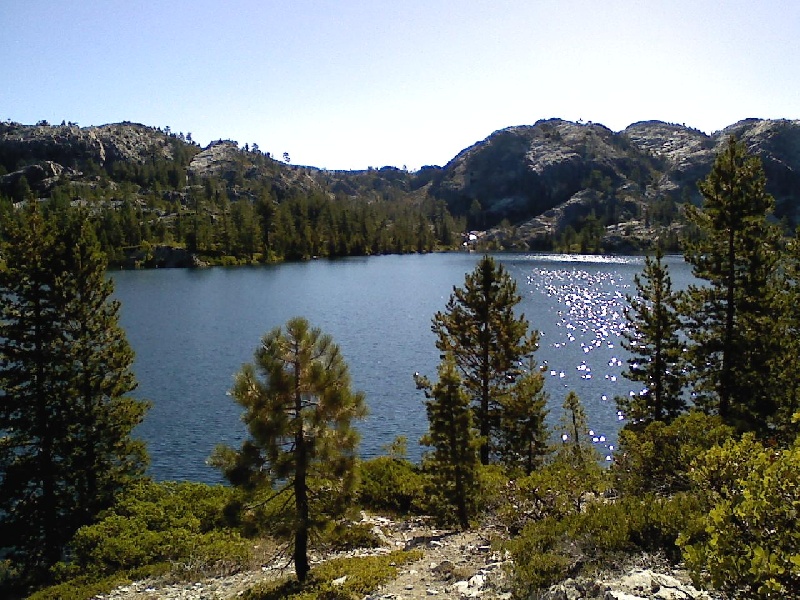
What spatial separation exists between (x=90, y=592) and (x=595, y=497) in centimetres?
1631

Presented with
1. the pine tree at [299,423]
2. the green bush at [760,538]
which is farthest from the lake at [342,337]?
the green bush at [760,538]

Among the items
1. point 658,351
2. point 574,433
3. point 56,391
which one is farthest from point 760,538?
point 574,433

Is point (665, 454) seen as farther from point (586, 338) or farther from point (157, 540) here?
point (586, 338)

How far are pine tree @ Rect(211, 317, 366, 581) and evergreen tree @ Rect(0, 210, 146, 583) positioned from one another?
13.7m

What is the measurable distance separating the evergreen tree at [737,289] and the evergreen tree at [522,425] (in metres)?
8.03

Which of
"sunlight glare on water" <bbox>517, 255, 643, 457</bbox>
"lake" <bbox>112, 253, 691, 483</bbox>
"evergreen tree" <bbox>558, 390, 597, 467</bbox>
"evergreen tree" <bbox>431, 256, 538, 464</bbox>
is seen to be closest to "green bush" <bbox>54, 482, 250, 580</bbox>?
"lake" <bbox>112, 253, 691, 483</bbox>

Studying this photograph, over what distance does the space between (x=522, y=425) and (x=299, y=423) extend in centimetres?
1905

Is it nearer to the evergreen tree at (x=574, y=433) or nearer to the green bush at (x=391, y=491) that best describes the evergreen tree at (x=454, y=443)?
the green bush at (x=391, y=491)

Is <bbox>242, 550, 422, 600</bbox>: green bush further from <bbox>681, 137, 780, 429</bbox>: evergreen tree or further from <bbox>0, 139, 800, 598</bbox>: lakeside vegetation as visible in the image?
<bbox>681, 137, 780, 429</bbox>: evergreen tree

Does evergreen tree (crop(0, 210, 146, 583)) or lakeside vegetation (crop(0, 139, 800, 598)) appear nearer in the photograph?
lakeside vegetation (crop(0, 139, 800, 598))

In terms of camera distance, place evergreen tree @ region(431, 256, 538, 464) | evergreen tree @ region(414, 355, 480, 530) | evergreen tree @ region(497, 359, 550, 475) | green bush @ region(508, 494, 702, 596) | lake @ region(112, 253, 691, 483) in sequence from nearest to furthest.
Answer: green bush @ region(508, 494, 702, 596) → evergreen tree @ region(414, 355, 480, 530) → evergreen tree @ region(497, 359, 550, 475) → evergreen tree @ region(431, 256, 538, 464) → lake @ region(112, 253, 691, 483)

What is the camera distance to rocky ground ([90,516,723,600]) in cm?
1017

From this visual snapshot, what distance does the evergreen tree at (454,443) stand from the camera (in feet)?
71.1

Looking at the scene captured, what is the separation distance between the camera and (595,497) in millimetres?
19234
